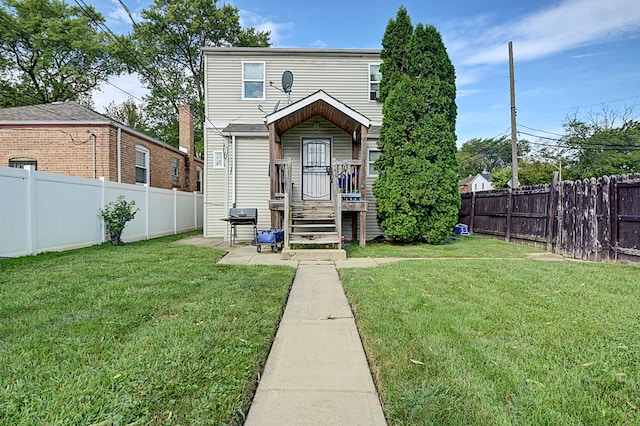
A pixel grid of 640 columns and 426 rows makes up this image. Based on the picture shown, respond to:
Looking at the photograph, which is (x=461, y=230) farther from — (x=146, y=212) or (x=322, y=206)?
(x=146, y=212)

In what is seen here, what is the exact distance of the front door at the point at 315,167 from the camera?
10.6 metres

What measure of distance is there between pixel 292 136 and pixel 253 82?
103 inches

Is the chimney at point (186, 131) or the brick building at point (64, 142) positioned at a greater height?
the chimney at point (186, 131)

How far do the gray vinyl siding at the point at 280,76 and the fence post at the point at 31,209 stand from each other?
230 inches

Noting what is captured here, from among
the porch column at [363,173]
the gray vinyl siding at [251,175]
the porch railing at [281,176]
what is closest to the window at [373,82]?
the porch column at [363,173]

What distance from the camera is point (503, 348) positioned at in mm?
2527

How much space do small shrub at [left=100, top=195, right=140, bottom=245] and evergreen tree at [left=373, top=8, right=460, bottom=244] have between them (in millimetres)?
6978

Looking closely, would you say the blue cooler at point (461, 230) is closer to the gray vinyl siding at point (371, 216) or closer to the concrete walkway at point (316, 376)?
the gray vinyl siding at point (371, 216)

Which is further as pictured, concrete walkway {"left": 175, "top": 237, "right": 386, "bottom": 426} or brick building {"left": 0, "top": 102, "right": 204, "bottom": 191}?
brick building {"left": 0, "top": 102, "right": 204, "bottom": 191}

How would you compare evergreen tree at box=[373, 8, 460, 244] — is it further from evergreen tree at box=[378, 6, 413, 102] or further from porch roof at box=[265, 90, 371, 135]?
porch roof at box=[265, 90, 371, 135]

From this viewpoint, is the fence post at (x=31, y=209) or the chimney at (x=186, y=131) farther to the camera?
the chimney at (x=186, y=131)

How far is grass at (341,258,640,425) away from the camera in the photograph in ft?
5.92

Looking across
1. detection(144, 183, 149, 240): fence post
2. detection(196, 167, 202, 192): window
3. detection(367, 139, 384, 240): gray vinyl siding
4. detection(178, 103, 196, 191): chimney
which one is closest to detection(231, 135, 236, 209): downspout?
detection(144, 183, 149, 240): fence post

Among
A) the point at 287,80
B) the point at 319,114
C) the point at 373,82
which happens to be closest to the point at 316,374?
the point at 319,114
